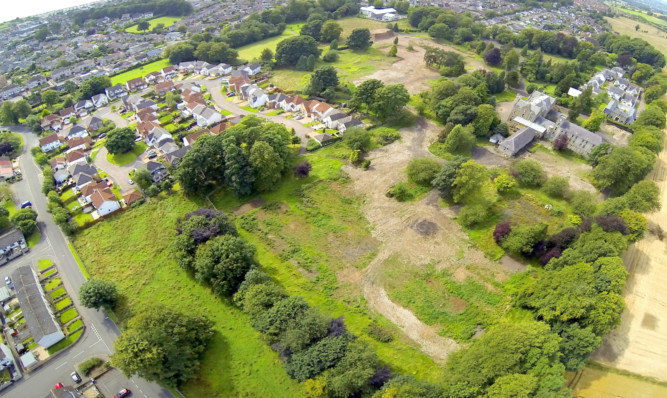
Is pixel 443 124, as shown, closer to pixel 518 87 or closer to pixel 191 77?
pixel 518 87

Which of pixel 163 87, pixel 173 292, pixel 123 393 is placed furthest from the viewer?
pixel 163 87

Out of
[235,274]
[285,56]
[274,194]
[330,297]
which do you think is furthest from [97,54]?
[330,297]

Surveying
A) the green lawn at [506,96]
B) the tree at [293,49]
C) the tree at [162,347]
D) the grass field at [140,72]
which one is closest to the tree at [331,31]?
the tree at [293,49]

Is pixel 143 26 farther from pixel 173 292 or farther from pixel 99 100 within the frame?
pixel 173 292

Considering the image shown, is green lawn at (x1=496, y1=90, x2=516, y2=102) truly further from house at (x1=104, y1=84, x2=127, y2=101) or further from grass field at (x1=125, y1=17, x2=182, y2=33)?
grass field at (x1=125, y1=17, x2=182, y2=33)

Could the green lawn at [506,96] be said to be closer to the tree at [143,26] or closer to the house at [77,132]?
the house at [77,132]

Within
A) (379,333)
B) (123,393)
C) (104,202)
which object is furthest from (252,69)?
(123,393)

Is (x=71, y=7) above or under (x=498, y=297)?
above
